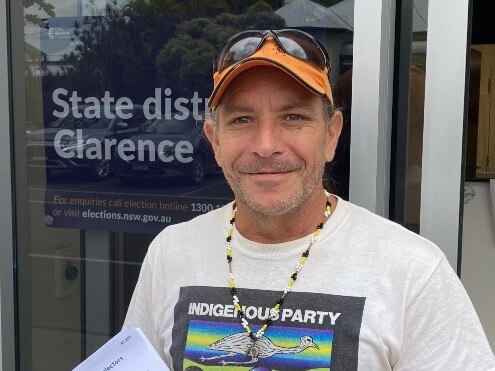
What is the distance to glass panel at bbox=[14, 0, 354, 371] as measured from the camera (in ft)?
8.23

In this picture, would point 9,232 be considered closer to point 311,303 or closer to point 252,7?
point 252,7

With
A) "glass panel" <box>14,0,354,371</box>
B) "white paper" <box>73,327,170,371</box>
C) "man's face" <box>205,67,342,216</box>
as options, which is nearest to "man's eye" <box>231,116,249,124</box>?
"man's face" <box>205,67,342,216</box>

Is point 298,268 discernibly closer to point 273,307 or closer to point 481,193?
point 273,307

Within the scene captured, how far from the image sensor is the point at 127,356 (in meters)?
1.39

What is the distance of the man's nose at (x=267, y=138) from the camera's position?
54.5 inches

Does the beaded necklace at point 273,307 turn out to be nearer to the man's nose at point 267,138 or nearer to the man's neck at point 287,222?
the man's neck at point 287,222

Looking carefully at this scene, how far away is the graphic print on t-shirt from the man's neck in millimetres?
124

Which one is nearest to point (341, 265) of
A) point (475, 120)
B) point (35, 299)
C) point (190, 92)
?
point (190, 92)

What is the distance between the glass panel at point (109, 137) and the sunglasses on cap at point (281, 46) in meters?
0.82

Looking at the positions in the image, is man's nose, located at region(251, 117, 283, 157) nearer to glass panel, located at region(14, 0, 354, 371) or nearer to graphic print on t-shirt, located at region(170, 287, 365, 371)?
graphic print on t-shirt, located at region(170, 287, 365, 371)

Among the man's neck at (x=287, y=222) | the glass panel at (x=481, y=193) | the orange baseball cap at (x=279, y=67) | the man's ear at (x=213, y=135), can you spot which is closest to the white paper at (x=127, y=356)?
the man's neck at (x=287, y=222)

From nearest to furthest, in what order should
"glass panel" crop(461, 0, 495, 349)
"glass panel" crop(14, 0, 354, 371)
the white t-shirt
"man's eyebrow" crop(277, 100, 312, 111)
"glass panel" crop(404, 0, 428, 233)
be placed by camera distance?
the white t-shirt < "man's eyebrow" crop(277, 100, 312, 111) < "glass panel" crop(404, 0, 428, 233) < "glass panel" crop(14, 0, 354, 371) < "glass panel" crop(461, 0, 495, 349)

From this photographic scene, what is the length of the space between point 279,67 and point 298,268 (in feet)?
1.36

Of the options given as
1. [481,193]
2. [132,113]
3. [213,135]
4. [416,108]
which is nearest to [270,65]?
[213,135]
